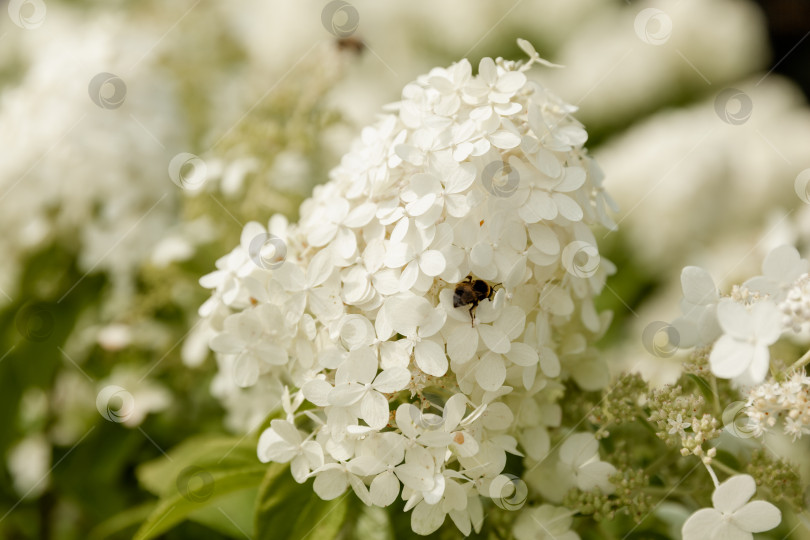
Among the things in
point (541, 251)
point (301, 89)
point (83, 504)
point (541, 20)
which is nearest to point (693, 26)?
point (541, 20)

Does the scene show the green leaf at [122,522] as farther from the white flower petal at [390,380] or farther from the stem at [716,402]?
the stem at [716,402]

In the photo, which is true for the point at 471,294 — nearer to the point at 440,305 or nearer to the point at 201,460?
the point at 440,305

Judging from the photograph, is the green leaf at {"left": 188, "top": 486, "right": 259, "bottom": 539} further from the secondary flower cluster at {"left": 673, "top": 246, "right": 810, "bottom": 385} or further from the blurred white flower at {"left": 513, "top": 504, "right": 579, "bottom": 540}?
the secondary flower cluster at {"left": 673, "top": 246, "right": 810, "bottom": 385}

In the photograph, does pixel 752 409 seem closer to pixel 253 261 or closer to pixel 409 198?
pixel 409 198

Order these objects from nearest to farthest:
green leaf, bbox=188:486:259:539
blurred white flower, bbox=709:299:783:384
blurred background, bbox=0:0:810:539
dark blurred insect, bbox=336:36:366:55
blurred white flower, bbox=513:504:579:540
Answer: blurred white flower, bbox=709:299:783:384 < blurred white flower, bbox=513:504:579:540 < green leaf, bbox=188:486:259:539 < blurred background, bbox=0:0:810:539 < dark blurred insect, bbox=336:36:366:55

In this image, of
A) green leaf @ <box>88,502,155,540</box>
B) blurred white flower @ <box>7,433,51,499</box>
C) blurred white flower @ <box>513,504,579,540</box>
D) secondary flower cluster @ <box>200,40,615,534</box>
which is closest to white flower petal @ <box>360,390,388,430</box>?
secondary flower cluster @ <box>200,40,615,534</box>

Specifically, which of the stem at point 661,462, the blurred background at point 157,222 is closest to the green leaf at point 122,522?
the blurred background at point 157,222

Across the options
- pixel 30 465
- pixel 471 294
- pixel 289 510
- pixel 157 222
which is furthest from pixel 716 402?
pixel 30 465
